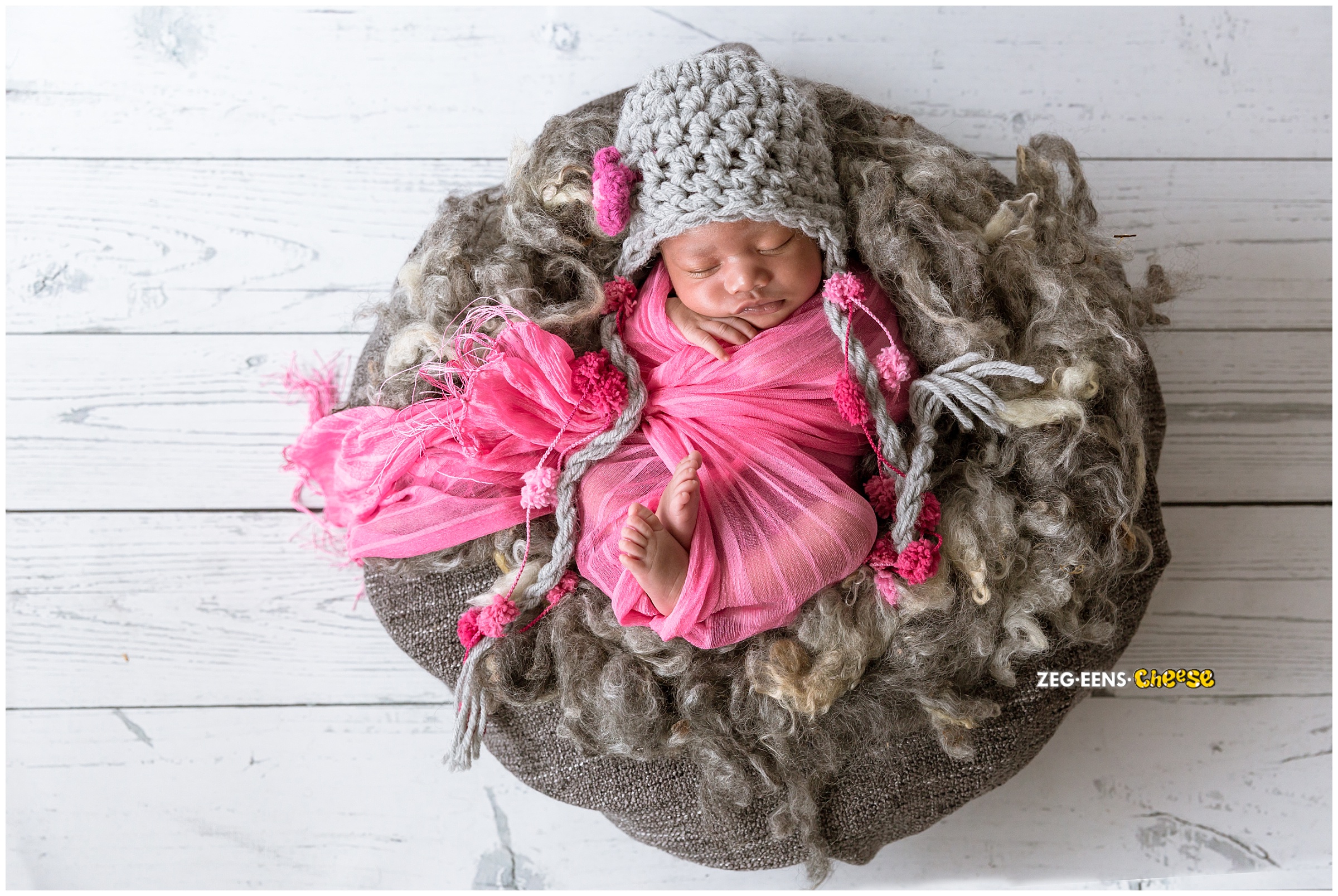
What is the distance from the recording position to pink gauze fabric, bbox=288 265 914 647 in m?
1.02

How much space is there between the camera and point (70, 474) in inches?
53.0

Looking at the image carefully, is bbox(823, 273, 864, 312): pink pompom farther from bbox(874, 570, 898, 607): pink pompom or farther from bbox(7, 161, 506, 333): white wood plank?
bbox(7, 161, 506, 333): white wood plank

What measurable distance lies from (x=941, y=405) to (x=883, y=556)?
0.20m

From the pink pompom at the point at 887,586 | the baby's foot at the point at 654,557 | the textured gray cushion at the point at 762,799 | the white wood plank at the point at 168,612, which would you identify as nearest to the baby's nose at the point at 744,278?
the baby's foot at the point at 654,557

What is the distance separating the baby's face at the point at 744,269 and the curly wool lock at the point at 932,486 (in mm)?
96

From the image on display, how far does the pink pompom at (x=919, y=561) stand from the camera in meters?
1.01

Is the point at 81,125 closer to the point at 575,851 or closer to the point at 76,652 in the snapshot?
the point at 76,652

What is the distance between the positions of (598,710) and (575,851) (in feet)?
1.55

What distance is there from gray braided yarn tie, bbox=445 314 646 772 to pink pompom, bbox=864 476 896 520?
0.31 m

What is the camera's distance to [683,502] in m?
0.97

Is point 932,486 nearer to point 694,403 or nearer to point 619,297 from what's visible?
point 694,403

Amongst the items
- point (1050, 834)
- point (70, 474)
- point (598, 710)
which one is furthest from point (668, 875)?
point (70, 474)

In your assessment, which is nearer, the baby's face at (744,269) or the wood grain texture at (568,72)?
the baby's face at (744,269)

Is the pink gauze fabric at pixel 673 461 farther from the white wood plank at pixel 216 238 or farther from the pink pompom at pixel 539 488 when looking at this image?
the white wood plank at pixel 216 238
